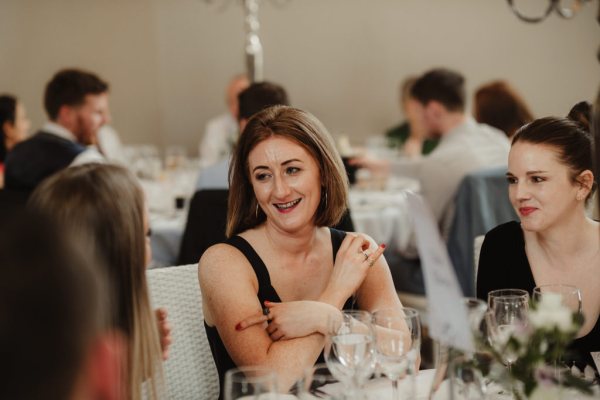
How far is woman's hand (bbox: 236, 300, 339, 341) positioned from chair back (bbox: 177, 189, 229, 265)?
4.31ft

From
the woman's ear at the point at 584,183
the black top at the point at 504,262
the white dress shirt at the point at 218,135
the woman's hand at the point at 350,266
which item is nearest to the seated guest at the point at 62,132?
the white dress shirt at the point at 218,135

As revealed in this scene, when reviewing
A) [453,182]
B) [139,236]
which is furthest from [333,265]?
[453,182]

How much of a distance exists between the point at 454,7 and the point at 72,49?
3545mm

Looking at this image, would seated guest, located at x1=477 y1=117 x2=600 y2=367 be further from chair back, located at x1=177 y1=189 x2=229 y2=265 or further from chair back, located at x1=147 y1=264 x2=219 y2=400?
chair back, located at x1=177 y1=189 x2=229 y2=265

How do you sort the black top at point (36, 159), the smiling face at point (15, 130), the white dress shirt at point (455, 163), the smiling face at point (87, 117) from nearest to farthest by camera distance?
the black top at point (36, 159) → the white dress shirt at point (455, 163) → the smiling face at point (87, 117) → the smiling face at point (15, 130)

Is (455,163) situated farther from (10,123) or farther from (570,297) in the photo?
(10,123)

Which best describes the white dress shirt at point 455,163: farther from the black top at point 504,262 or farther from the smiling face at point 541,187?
the smiling face at point 541,187

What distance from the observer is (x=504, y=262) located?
2355mm

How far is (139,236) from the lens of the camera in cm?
154

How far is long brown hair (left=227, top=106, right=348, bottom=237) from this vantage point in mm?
2270

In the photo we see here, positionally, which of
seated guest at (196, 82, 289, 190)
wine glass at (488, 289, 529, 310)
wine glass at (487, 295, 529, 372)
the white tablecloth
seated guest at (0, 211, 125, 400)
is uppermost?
seated guest at (196, 82, 289, 190)

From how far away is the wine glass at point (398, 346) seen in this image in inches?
63.0

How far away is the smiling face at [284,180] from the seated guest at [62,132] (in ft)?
6.77

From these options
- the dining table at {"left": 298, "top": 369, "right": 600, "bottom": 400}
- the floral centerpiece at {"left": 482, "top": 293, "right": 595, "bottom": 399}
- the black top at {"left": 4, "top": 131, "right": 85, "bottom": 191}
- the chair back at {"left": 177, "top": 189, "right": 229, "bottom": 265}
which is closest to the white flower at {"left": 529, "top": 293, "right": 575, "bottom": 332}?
the floral centerpiece at {"left": 482, "top": 293, "right": 595, "bottom": 399}
